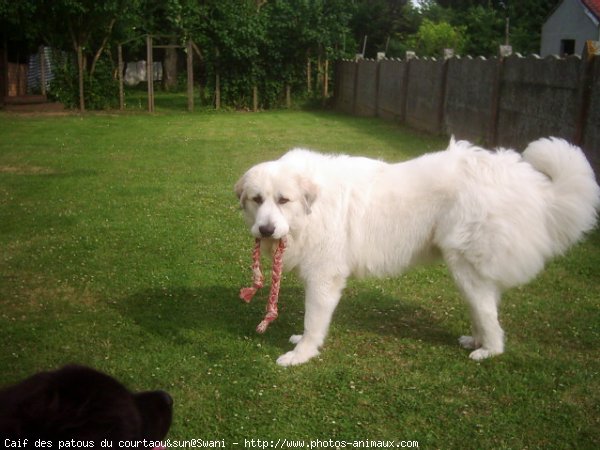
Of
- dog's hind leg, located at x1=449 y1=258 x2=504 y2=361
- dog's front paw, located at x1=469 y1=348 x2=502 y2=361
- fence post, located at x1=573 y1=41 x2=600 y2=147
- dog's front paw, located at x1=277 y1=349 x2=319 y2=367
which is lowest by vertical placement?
dog's front paw, located at x1=277 y1=349 x2=319 y2=367

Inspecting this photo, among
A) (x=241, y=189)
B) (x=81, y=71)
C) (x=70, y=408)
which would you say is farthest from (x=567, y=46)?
(x=70, y=408)

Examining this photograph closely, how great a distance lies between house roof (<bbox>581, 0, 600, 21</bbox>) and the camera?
31.5 metres

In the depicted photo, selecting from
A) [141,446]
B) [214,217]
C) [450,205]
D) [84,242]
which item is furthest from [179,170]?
[141,446]

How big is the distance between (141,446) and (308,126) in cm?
1908

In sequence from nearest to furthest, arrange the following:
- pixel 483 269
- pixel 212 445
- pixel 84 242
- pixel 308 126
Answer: pixel 212 445 < pixel 483 269 < pixel 84 242 < pixel 308 126

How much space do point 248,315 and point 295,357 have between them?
1.03 metres

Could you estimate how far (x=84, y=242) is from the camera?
25.0ft

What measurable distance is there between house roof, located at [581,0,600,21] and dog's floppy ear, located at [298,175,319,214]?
3222 centimetres

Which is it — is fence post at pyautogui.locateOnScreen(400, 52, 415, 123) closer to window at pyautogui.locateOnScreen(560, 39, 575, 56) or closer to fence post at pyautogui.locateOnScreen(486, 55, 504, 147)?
fence post at pyautogui.locateOnScreen(486, 55, 504, 147)

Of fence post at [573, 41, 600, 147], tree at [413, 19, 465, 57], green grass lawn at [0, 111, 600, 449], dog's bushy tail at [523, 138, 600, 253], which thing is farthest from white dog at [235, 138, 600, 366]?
tree at [413, 19, 465, 57]

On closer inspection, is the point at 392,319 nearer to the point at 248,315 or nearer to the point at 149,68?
the point at 248,315

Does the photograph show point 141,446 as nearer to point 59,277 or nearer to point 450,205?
point 450,205

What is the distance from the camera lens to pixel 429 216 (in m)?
4.74

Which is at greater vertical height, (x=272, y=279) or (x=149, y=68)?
(x=149, y=68)
